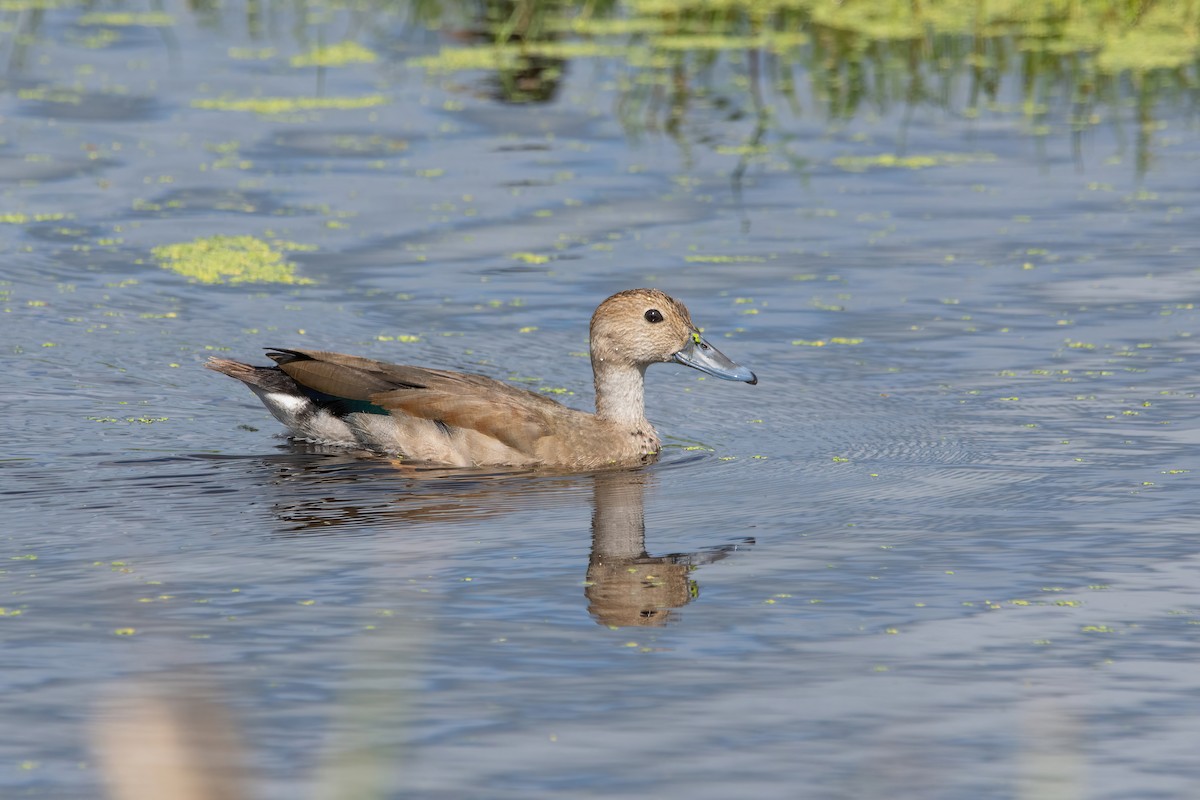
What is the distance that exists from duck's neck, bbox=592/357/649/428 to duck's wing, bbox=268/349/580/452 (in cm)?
22

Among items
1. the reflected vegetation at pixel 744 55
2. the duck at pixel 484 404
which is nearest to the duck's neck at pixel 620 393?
the duck at pixel 484 404

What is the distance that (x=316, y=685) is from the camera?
5992 millimetres

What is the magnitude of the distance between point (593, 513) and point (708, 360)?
1790 millimetres

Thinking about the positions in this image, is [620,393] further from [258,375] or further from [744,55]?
[744,55]

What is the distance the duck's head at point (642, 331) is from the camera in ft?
32.9

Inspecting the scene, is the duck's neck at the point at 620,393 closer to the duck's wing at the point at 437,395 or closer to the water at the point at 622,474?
the duck's wing at the point at 437,395

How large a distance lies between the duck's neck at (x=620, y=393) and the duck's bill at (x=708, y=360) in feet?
0.79

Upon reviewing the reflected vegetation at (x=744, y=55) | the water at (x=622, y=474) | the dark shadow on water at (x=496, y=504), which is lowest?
the dark shadow on water at (x=496, y=504)

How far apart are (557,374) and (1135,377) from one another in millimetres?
3086

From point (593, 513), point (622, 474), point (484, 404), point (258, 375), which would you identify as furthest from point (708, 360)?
point (258, 375)

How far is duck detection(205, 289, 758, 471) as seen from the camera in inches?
373

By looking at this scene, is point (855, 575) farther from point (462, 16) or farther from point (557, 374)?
point (462, 16)

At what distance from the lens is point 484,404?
9.48 meters

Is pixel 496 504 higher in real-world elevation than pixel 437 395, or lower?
lower
